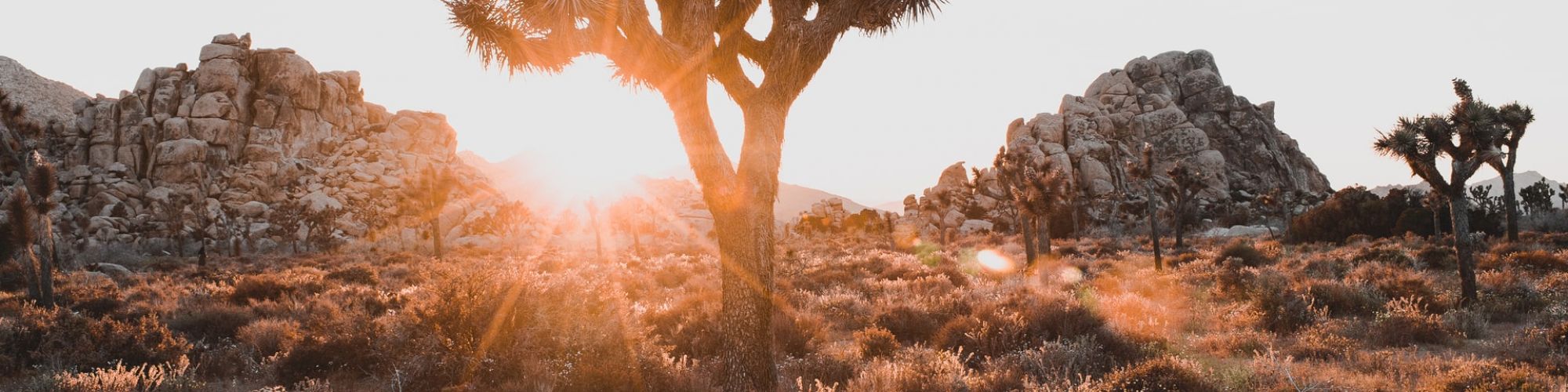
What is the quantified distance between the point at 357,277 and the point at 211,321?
10.5 m

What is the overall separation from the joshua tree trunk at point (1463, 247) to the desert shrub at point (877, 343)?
11074 mm

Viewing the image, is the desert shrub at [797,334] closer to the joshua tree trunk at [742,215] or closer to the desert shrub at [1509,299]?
the joshua tree trunk at [742,215]

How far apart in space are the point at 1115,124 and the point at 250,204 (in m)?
99.1

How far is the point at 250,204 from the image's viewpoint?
6781cm

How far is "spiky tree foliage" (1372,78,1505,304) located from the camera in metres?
12.6

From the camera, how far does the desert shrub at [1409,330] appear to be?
29.9ft

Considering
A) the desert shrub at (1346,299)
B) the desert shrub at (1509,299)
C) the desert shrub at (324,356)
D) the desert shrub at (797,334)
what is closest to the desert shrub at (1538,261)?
the desert shrub at (1509,299)

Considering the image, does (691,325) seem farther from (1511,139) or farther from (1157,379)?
(1511,139)

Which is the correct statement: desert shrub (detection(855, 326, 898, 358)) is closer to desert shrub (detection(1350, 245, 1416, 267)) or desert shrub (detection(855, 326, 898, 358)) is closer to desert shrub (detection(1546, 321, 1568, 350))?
desert shrub (detection(1546, 321, 1568, 350))

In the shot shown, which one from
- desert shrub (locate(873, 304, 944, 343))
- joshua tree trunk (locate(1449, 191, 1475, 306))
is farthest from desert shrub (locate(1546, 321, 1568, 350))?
desert shrub (locate(873, 304, 944, 343))

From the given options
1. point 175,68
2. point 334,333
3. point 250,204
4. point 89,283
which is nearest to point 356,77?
point 175,68

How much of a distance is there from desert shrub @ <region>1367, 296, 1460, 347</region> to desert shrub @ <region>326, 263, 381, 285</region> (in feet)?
79.8

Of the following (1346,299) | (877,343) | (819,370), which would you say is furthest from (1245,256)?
(819,370)

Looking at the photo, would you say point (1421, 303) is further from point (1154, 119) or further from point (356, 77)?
point (356, 77)
